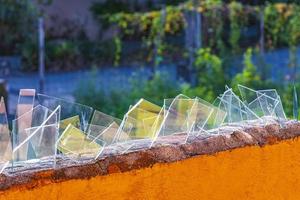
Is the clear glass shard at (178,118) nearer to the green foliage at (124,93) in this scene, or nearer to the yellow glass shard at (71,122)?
the yellow glass shard at (71,122)

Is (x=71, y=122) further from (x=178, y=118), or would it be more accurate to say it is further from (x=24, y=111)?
(x=178, y=118)

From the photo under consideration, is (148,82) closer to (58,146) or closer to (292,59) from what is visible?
(292,59)

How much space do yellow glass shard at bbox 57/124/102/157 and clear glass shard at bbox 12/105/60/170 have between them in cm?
5

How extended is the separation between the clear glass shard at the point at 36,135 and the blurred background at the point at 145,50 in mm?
4776

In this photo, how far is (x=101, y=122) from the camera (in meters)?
2.87

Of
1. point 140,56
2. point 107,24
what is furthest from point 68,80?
point 107,24

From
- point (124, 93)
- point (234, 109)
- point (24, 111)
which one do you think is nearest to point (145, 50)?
point (124, 93)

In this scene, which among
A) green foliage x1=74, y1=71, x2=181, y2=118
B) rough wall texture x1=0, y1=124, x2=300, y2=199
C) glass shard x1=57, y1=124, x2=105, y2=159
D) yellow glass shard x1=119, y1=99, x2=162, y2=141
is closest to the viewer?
rough wall texture x1=0, y1=124, x2=300, y2=199

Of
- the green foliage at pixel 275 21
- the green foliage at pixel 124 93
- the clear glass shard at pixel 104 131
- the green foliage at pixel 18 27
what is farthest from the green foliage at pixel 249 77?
the clear glass shard at pixel 104 131

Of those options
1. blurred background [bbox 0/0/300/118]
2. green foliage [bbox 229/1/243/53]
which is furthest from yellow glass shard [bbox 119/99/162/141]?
green foliage [bbox 229/1/243/53]

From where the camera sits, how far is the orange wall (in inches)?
98.0

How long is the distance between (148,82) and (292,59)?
2.47 m

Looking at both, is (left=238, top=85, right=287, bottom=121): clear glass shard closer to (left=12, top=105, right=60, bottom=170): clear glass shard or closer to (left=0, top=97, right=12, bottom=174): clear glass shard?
(left=12, top=105, right=60, bottom=170): clear glass shard

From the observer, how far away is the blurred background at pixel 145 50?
10.3 meters
